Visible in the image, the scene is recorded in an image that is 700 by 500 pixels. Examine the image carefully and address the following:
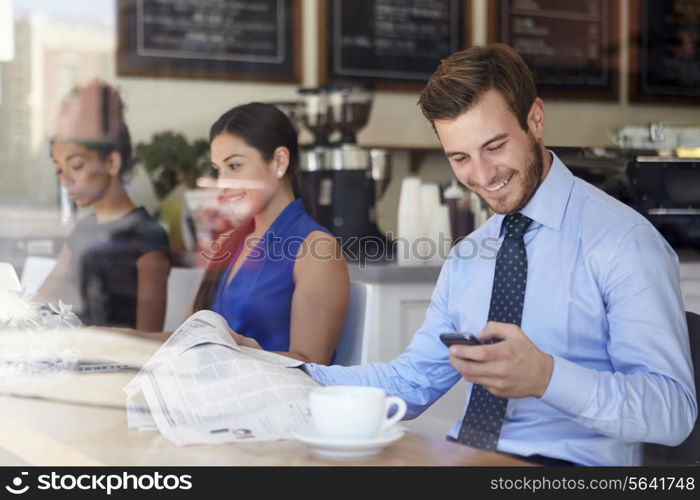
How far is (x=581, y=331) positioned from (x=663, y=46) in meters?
1.79

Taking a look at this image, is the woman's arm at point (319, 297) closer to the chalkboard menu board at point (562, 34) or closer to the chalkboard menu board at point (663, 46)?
the chalkboard menu board at point (663, 46)

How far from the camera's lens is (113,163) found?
4.17 ft

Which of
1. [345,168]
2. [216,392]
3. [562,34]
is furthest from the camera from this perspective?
[562,34]

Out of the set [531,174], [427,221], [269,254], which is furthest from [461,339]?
[427,221]

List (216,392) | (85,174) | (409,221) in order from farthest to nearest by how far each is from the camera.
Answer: (409,221), (85,174), (216,392)

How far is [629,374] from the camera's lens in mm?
907

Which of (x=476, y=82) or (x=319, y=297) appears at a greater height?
(x=476, y=82)

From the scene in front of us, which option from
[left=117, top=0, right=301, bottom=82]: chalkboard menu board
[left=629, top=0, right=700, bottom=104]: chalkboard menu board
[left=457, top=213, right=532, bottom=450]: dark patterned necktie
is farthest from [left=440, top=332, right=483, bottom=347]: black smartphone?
[left=117, top=0, right=301, bottom=82]: chalkboard menu board

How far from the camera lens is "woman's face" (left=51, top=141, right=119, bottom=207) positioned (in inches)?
47.3

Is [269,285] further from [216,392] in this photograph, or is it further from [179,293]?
[216,392]

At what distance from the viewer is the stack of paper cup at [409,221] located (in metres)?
1.46
